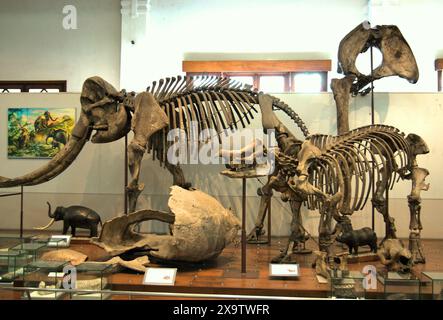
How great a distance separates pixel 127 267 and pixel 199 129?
8.12 feet

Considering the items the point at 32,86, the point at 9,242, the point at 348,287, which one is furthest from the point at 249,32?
the point at 348,287

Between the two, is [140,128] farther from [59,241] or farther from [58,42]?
[58,42]

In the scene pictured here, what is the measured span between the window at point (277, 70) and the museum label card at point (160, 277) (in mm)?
5843

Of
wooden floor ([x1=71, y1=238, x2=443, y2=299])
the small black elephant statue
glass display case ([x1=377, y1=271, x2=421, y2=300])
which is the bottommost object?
wooden floor ([x1=71, y1=238, x2=443, y2=299])

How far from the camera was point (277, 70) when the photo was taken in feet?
31.6

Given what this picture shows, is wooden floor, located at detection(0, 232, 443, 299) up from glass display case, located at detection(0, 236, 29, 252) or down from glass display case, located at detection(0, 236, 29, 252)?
down

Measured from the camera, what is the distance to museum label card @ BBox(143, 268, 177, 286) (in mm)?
4371

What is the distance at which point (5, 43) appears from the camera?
1009cm

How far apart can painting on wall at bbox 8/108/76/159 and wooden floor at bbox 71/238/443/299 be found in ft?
8.05

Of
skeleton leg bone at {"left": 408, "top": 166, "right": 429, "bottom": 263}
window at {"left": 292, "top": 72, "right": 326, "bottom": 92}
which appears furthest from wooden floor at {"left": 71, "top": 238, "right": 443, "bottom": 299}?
window at {"left": 292, "top": 72, "right": 326, "bottom": 92}

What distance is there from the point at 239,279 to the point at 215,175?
10.1 feet

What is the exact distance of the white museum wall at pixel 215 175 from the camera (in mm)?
7547

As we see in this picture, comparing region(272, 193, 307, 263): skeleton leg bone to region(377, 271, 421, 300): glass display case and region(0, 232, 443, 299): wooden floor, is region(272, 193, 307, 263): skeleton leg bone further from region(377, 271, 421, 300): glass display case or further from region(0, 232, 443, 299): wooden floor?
region(377, 271, 421, 300): glass display case
